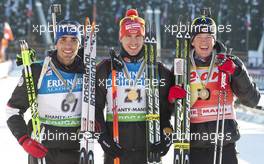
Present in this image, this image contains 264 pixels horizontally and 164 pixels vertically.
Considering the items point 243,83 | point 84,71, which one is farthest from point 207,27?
point 84,71

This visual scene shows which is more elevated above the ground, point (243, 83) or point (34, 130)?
point (243, 83)

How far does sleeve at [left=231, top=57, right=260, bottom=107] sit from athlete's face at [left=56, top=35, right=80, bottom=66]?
132 centimetres

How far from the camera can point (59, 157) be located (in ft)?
13.3

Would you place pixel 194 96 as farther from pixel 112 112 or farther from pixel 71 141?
pixel 71 141

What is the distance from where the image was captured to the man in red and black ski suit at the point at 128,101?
406cm

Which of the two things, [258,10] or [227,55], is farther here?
[258,10]

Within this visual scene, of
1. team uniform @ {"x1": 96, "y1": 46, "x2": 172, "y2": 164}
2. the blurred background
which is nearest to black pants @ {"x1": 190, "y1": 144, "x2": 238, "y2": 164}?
team uniform @ {"x1": 96, "y1": 46, "x2": 172, "y2": 164}

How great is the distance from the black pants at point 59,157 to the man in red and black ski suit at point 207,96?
0.99m

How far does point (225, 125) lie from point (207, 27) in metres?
0.83

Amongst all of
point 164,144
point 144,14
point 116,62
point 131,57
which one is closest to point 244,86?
point 164,144

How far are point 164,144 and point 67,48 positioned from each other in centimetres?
114

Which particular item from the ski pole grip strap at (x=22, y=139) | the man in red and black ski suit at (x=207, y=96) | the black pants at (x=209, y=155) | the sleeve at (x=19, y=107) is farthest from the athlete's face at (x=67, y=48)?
the black pants at (x=209, y=155)

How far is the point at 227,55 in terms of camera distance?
13.5ft

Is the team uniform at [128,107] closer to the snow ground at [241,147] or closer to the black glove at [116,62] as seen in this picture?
the black glove at [116,62]
